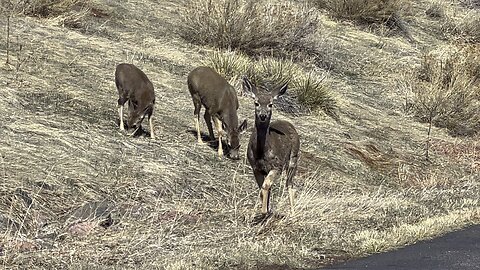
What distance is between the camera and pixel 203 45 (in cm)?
2425

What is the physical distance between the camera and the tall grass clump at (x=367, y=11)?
102 ft

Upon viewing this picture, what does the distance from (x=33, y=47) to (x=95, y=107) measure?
3.60 m

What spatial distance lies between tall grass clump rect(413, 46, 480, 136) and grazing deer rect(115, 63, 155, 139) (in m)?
8.00

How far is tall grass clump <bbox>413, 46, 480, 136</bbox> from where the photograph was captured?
2277cm

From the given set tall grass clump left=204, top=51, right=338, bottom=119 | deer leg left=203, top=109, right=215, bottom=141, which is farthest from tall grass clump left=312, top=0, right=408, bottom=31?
deer leg left=203, top=109, right=215, bottom=141

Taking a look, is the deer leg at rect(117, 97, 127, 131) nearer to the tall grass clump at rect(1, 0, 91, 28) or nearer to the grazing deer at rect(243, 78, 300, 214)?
the grazing deer at rect(243, 78, 300, 214)

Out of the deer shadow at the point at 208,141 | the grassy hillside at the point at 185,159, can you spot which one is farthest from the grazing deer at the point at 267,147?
the deer shadow at the point at 208,141

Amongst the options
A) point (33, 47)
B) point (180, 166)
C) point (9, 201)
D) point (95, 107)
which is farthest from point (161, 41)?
point (9, 201)

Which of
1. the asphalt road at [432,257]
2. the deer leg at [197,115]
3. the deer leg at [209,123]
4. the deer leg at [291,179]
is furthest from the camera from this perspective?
the deer leg at [209,123]

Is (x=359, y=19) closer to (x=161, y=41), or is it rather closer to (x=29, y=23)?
(x=161, y=41)

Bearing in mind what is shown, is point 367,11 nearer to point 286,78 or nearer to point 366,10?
point 366,10

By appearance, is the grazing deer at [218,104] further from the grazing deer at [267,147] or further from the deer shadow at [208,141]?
the grazing deer at [267,147]

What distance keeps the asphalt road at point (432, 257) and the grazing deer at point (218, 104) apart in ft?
16.6

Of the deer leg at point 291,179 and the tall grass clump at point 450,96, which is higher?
the deer leg at point 291,179
